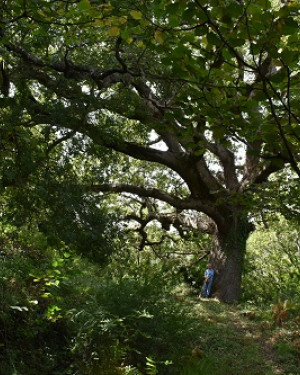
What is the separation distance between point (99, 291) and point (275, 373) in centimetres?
261

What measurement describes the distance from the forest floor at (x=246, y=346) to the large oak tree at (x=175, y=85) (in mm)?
2178

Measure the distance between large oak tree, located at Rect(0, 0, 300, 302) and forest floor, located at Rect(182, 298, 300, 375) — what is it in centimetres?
218

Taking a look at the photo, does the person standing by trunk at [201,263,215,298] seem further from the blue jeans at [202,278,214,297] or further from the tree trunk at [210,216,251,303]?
the tree trunk at [210,216,251,303]

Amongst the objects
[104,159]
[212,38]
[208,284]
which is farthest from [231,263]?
[212,38]

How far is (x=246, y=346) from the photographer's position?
6.71 m

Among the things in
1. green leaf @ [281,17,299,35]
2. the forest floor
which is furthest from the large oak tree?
the forest floor

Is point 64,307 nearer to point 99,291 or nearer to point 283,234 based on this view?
point 99,291

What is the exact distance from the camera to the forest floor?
5.36 metres

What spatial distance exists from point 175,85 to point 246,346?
4635 mm

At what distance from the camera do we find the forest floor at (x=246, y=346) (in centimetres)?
536

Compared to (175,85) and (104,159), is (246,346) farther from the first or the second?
(175,85)

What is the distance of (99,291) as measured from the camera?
18.3 feet

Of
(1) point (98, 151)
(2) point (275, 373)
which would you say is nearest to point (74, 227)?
(1) point (98, 151)

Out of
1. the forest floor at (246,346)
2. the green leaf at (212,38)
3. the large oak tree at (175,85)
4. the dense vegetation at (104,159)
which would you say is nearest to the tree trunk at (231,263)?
the large oak tree at (175,85)
